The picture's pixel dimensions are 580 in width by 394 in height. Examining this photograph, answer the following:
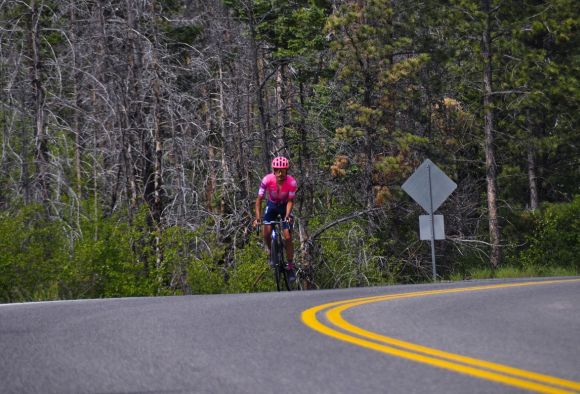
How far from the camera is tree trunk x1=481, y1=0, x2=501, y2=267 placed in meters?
30.7

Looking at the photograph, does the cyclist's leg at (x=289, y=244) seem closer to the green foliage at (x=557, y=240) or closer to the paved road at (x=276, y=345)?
the paved road at (x=276, y=345)

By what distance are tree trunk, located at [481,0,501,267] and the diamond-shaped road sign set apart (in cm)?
899

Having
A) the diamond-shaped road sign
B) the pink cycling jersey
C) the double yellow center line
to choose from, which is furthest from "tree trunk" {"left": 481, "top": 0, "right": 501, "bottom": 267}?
the double yellow center line

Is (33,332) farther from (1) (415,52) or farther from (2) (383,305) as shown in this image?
(1) (415,52)

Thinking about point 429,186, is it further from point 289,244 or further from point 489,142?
point 489,142

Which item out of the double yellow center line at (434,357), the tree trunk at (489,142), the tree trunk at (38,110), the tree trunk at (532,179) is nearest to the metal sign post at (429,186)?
the tree trunk at (38,110)

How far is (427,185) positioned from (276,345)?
15.1 m

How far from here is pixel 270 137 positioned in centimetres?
2752

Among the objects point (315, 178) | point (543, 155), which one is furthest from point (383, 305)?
point (543, 155)

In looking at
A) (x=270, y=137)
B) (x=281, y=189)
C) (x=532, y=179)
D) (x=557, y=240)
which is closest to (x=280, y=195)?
(x=281, y=189)

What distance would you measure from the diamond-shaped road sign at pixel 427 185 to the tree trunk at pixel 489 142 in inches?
354

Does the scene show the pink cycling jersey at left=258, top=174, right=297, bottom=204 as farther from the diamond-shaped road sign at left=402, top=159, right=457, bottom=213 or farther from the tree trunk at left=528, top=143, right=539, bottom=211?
the tree trunk at left=528, top=143, right=539, bottom=211

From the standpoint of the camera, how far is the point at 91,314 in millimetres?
9984

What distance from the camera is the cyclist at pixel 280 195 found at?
1545 centimetres
